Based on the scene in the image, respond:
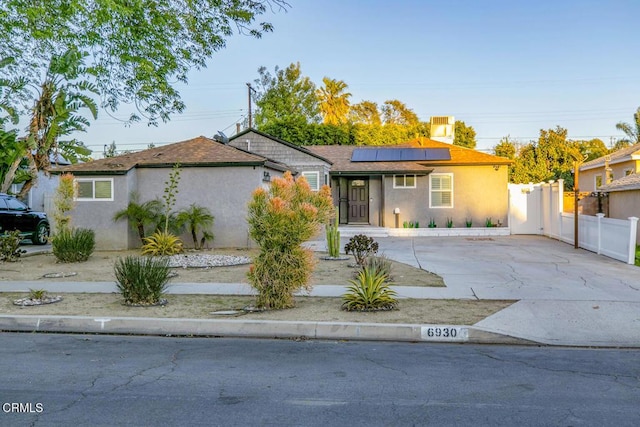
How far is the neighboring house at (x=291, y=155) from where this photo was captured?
25594mm

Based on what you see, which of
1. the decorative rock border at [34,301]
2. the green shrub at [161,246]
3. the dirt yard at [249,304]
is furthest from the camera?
the green shrub at [161,246]

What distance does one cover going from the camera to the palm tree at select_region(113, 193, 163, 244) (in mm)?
18469

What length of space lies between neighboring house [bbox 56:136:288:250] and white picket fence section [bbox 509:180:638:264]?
426 inches

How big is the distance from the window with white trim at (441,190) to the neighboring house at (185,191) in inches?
383

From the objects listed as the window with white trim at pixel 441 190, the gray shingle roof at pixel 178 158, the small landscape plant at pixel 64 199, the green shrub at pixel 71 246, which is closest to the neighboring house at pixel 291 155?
the window with white trim at pixel 441 190

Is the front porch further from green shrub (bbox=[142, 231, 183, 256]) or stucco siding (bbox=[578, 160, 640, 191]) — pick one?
green shrub (bbox=[142, 231, 183, 256])

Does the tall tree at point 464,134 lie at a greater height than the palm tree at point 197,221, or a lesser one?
greater

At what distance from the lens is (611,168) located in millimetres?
28375

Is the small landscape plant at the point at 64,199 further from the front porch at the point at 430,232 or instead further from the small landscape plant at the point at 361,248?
the front porch at the point at 430,232

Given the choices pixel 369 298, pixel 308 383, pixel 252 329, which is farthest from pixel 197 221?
Result: pixel 308 383

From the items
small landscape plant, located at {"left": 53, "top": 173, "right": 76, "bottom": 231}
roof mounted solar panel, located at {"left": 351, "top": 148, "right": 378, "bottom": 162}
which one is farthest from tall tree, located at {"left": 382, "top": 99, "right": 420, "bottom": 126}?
small landscape plant, located at {"left": 53, "top": 173, "right": 76, "bottom": 231}

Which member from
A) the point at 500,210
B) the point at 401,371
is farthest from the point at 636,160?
the point at 401,371

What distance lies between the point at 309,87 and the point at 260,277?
147 feet

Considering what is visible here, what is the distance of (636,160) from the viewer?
81.2ft
